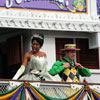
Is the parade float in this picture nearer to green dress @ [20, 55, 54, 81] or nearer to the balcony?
green dress @ [20, 55, 54, 81]

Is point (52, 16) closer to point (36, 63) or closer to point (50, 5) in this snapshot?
point (50, 5)

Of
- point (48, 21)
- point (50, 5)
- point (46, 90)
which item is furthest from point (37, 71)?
point (50, 5)

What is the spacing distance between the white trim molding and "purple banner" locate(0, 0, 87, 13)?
0.59 feet

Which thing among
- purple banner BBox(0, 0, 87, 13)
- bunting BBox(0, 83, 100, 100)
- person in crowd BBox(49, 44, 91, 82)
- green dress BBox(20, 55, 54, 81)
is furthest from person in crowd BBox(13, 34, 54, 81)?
purple banner BBox(0, 0, 87, 13)

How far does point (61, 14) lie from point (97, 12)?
1270 millimetres

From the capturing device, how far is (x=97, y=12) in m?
11.3

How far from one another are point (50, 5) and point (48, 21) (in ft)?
2.05

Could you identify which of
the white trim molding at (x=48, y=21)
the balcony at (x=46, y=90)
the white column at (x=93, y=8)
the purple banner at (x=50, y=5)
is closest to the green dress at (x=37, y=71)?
the balcony at (x=46, y=90)

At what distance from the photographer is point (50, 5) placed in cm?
1073

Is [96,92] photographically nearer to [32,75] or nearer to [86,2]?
[32,75]

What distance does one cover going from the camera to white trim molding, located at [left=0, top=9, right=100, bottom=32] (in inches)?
394

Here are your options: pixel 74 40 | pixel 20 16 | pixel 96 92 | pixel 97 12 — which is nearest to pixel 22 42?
pixel 20 16

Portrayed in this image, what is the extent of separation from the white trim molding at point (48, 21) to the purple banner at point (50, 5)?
0.59ft

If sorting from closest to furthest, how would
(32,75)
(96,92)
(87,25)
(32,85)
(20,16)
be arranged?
(32,85) → (96,92) → (32,75) → (20,16) → (87,25)
